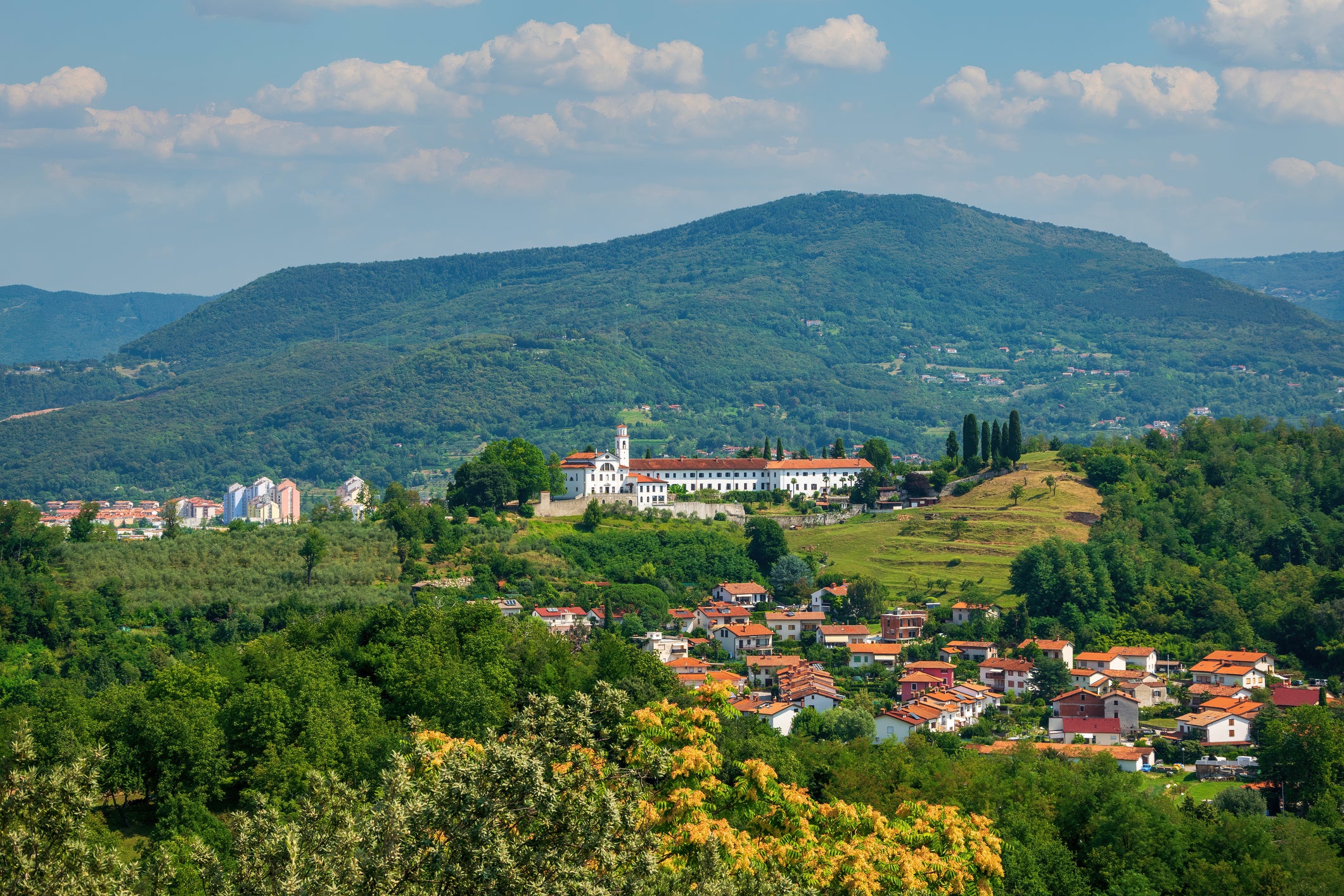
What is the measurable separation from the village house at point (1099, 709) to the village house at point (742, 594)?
2003 cm

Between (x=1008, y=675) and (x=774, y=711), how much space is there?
535 inches

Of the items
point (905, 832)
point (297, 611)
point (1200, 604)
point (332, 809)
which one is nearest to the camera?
point (332, 809)

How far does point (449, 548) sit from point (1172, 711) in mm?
34416

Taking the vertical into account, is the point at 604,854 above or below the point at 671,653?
above

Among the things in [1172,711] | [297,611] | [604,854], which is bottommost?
[1172,711]

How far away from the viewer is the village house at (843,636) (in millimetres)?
67250

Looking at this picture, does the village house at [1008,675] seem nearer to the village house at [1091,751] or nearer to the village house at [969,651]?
the village house at [969,651]

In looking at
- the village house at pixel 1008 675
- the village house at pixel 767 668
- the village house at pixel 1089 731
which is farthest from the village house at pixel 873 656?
the village house at pixel 1089 731

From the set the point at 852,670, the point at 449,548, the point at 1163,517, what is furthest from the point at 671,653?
the point at 1163,517

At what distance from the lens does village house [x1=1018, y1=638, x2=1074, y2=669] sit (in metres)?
63.6

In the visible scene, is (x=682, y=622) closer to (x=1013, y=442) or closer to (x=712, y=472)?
(x=1013, y=442)

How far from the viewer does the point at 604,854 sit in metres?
15.2

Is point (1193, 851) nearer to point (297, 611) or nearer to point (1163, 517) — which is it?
point (297, 611)

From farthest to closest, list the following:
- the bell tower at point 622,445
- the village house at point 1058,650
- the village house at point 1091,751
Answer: the bell tower at point 622,445 → the village house at point 1058,650 → the village house at point 1091,751
